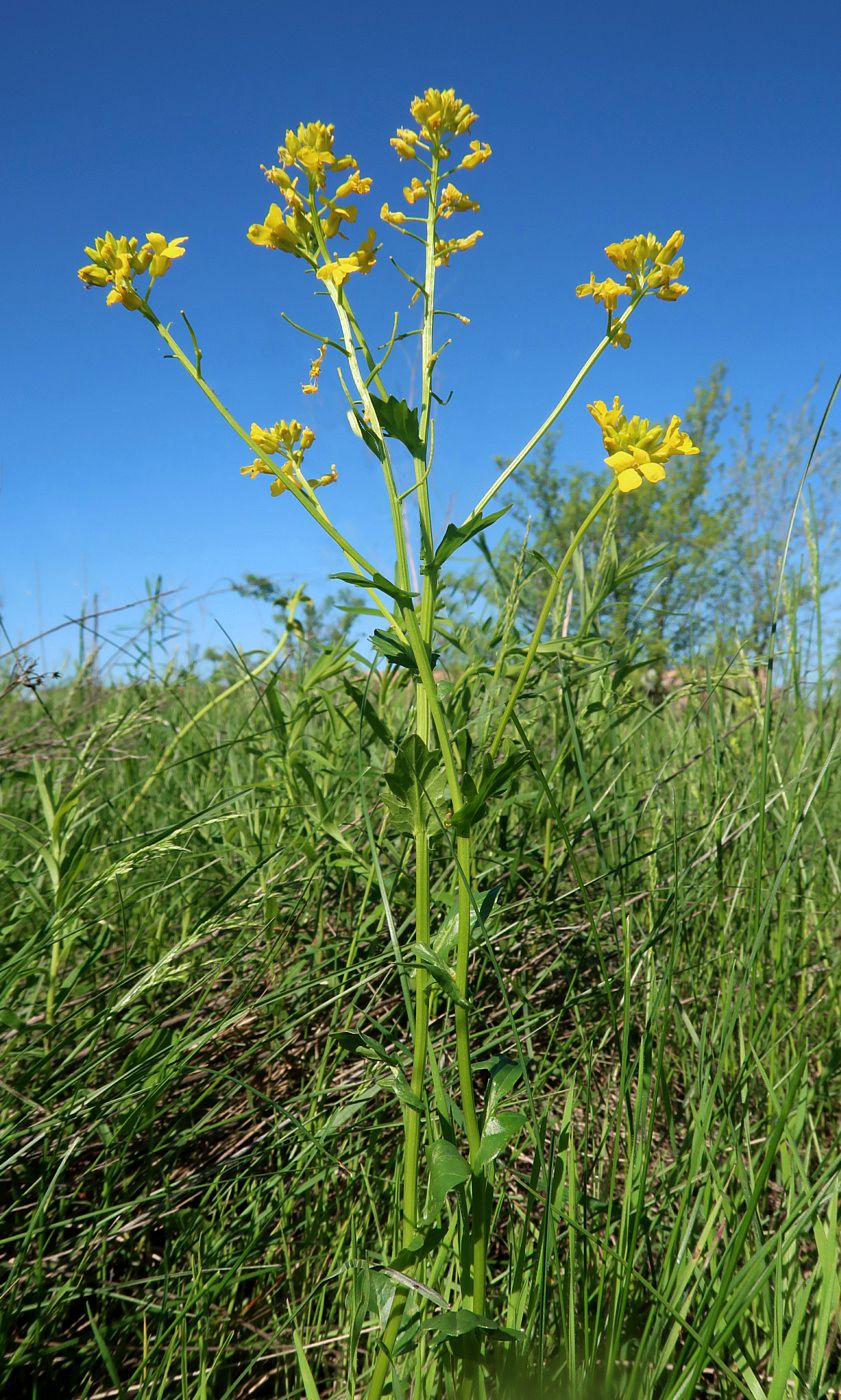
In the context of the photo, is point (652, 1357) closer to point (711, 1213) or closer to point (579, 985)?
point (711, 1213)

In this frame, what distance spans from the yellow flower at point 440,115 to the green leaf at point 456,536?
511 millimetres

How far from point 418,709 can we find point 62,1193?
2.46 feet

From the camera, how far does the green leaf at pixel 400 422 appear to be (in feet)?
2.85

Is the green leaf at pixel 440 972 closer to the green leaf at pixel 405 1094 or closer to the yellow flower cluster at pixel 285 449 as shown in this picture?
the green leaf at pixel 405 1094

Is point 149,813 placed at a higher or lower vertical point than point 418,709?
lower

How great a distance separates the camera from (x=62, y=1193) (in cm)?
105

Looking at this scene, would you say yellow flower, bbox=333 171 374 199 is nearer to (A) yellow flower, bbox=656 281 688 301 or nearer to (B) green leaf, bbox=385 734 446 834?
(A) yellow flower, bbox=656 281 688 301

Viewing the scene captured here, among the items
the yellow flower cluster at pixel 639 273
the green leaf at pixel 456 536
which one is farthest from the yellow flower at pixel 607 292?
the green leaf at pixel 456 536

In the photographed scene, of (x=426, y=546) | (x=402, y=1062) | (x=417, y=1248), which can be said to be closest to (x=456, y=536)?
(x=426, y=546)

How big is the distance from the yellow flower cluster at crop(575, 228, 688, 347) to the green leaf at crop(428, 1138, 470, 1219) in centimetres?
84

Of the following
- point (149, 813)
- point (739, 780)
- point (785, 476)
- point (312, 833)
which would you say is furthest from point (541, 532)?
point (785, 476)

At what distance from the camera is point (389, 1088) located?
79cm

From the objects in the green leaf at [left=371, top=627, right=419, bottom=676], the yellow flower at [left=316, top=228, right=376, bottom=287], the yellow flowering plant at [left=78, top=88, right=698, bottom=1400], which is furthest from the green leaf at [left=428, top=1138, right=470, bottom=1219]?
the yellow flower at [left=316, top=228, right=376, bottom=287]

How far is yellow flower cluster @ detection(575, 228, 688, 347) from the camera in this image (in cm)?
95
